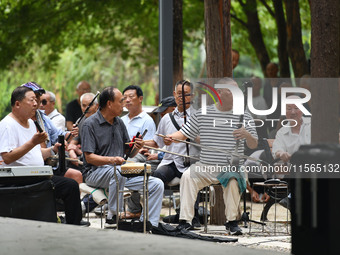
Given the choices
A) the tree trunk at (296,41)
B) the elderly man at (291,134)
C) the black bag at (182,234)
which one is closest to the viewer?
the black bag at (182,234)

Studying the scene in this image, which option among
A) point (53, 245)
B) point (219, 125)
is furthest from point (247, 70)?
point (53, 245)

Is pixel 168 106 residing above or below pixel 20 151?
above

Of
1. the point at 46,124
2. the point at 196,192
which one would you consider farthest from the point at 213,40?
the point at 46,124

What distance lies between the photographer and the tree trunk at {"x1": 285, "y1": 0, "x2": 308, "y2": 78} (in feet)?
62.5

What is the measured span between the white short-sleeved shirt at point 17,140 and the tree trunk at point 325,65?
3.17 m

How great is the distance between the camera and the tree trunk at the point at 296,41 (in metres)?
19.0

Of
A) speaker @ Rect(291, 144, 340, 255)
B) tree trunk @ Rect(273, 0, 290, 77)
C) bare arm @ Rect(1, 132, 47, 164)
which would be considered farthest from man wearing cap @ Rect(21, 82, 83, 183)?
tree trunk @ Rect(273, 0, 290, 77)

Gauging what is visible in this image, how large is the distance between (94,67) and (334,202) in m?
37.1

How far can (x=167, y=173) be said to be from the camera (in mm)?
10734

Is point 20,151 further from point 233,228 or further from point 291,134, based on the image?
point 291,134

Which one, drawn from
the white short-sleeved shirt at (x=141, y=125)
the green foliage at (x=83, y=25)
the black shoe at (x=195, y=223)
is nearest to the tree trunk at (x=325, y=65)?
the black shoe at (x=195, y=223)

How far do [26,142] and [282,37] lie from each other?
12123mm

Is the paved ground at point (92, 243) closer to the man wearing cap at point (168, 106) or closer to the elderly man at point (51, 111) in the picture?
the man wearing cap at point (168, 106)

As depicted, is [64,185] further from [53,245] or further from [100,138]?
[53,245]
